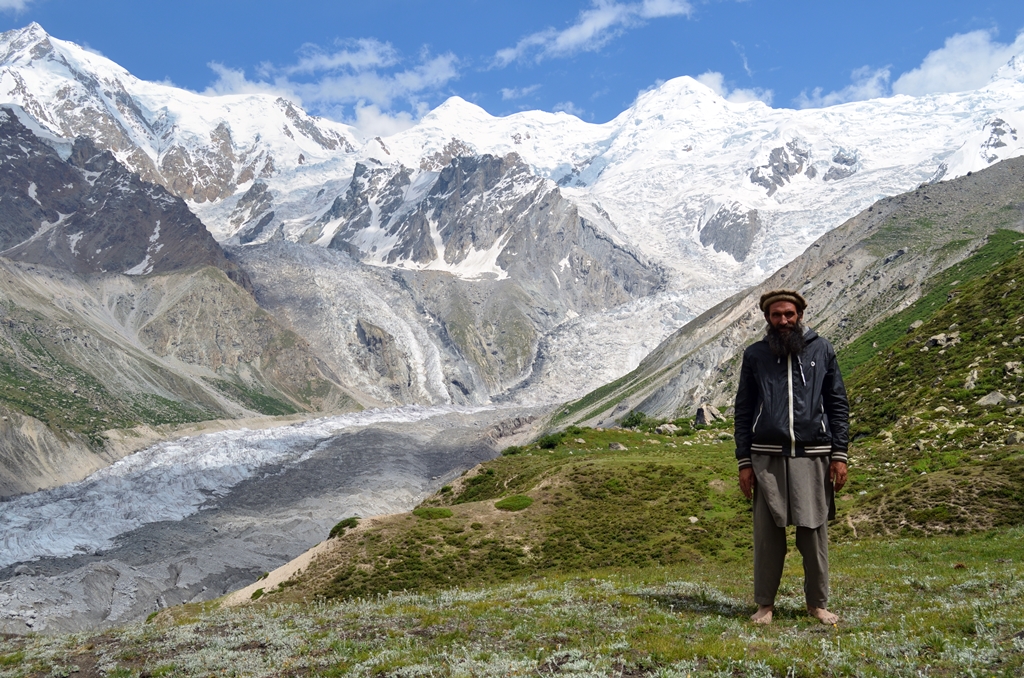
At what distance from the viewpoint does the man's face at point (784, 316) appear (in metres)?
13.1

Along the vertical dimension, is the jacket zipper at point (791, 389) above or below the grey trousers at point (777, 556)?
above

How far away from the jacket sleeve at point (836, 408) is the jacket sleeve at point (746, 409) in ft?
3.54

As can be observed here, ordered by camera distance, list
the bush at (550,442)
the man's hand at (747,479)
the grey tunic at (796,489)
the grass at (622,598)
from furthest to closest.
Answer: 1. the bush at (550,442)
2. the man's hand at (747,479)
3. the grey tunic at (796,489)
4. the grass at (622,598)

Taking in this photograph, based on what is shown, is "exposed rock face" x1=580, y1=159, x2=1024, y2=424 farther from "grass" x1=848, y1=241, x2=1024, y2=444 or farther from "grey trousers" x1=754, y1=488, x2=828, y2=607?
"grey trousers" x1=754, y1=488, x2=828, y2=607

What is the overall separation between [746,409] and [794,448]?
→ 103cm

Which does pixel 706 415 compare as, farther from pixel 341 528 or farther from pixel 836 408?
pixel 836 408

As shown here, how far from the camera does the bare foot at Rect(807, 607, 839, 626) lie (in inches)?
488

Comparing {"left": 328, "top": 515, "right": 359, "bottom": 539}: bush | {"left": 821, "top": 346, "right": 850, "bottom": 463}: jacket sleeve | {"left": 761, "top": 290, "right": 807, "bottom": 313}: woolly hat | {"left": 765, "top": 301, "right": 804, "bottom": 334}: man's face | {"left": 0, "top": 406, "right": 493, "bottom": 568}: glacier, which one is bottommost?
{"left": 0, "top": 406, "right": 493, "bottom": 568}: glacier

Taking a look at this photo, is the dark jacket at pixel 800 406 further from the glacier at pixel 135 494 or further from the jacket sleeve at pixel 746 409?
the glacier at pixel 135 494

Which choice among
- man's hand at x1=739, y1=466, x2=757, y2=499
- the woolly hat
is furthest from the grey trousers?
the woolly hat

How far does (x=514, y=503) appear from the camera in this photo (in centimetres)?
3397

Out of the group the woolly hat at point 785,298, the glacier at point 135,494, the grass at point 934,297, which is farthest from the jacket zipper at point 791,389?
the glacier at point 135,494

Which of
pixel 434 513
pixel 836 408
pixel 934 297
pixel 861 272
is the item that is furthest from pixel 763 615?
pixel 861 272

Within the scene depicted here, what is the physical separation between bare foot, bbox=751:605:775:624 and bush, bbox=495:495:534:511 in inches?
828
